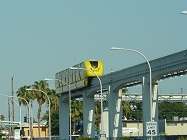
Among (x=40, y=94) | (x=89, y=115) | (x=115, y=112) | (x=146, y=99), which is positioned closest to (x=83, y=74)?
(x=89, y=115)

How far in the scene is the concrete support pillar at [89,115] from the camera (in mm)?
77000

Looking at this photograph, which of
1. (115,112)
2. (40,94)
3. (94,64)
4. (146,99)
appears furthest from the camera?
(40,94)

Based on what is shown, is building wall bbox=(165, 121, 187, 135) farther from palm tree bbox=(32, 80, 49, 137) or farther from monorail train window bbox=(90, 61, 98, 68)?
monorail train window bbox=(90, 61, 98, 68)

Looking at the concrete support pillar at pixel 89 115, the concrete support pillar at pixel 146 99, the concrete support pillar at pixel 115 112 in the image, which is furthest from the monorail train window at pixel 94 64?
the concrete support pillar at pixel 146 99

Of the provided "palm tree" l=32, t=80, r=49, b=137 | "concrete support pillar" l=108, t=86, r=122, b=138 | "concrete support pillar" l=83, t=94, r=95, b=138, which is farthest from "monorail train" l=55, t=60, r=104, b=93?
"palm tree" l=32, t=80, r=49, b=137

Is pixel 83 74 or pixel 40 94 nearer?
pixel 83 74

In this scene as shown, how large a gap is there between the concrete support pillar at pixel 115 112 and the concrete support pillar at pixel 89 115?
8.72m

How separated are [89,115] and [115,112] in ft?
32.5

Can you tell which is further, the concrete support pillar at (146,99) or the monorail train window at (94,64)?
the monorail train window at (94,64)

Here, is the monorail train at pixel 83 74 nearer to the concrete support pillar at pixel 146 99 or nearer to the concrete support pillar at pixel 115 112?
the concrete support pillar at pixel 115 112

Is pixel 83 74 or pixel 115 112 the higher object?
pixel 83 74

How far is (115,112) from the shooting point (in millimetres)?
68250

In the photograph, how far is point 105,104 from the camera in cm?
8962

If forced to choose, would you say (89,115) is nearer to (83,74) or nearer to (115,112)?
(83,74)
